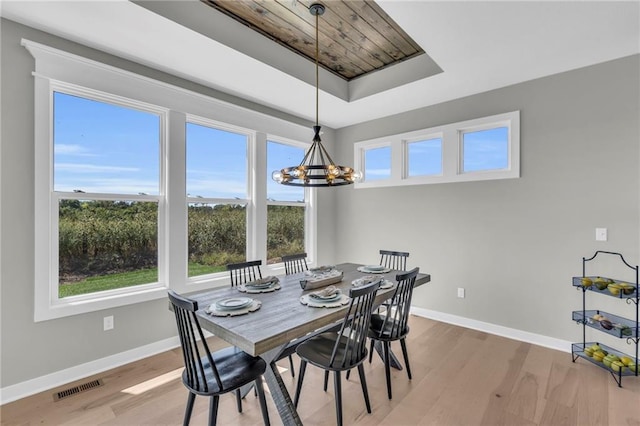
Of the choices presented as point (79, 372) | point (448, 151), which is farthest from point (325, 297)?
point (448, 151)

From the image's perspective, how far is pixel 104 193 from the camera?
2752mm

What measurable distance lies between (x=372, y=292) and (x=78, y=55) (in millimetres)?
3049

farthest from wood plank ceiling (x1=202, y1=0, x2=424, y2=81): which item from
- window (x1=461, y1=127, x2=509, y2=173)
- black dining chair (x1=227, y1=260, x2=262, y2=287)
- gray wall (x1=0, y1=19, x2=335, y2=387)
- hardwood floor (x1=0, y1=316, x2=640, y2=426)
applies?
hardwood floor (x1=0, y1=316, x2=640, y2=426)

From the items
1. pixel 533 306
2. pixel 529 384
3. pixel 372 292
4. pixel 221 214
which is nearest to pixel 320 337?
pixel 372 292

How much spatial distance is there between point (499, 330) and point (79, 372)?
4.16m

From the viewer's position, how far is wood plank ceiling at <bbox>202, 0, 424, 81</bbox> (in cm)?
249

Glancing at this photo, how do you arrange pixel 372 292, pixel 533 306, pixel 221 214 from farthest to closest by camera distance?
pixel 221 214, pixel 533 306, pixel 372 292

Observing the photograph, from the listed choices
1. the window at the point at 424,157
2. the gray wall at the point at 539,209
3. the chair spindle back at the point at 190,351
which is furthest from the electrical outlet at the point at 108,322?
the window at the point at 424,157

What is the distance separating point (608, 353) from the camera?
2.65 metres

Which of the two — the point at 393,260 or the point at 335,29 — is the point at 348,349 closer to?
the point at 393,260

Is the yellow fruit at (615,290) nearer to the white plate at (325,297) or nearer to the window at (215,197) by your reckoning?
the white plate at (325,297)

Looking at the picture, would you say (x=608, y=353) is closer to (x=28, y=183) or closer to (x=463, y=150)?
(x=463, y=150)

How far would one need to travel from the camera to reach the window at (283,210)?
423 cm

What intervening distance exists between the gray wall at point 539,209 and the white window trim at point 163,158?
2.36m
